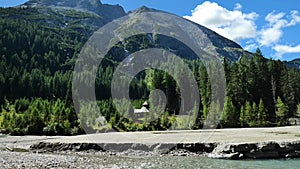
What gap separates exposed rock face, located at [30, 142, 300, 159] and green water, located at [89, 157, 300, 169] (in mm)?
1787

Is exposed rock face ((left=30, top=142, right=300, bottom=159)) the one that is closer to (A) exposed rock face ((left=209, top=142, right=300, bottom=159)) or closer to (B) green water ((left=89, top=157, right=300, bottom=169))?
(A) exposed rock face ((left=209, top=142, right=300, bottom=159))

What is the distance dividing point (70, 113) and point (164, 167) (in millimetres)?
44280

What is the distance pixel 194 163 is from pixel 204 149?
587 cm

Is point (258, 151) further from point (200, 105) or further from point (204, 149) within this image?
point (200, 105)

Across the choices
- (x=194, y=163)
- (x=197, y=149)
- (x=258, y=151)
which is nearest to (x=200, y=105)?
(x=197, y=149)

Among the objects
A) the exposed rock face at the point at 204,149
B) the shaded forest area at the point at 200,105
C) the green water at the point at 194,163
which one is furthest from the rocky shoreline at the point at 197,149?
the shaded forest area at the point at 200,105

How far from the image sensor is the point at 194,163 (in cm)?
2567

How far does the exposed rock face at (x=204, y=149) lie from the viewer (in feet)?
94.9

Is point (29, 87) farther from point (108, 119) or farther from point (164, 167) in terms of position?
point (164, 167)

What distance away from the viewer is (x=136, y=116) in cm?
7669

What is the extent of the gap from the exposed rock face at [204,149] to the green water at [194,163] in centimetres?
179

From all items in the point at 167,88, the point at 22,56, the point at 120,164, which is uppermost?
the point at 22,56

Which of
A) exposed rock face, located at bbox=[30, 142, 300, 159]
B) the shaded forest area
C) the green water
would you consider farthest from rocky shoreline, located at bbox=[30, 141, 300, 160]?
the shaded forest area

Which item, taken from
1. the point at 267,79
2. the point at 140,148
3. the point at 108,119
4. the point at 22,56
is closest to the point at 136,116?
the point at 108,119
